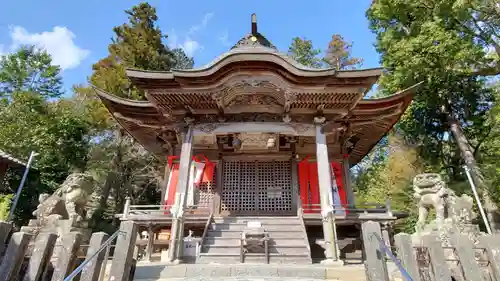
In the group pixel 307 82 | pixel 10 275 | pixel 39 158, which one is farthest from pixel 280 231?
pixel 39 158

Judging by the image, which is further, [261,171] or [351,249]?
[261,171]

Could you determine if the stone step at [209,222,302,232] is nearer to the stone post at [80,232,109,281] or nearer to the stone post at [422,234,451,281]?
the stone post at [80,232,109,281]

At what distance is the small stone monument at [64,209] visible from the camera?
22.1ft

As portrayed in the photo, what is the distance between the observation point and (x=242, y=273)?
591cm

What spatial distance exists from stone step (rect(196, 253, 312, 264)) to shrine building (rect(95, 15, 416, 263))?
0.08ft

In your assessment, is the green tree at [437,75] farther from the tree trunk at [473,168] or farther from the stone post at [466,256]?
the stone post at [466,256]

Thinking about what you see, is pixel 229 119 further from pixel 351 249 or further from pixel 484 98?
pixel 484 98

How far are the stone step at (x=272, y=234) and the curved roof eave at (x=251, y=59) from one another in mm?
4540

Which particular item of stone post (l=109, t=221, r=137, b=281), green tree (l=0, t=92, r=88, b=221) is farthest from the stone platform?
green tree (l=0, t=92, r=88, b=221)

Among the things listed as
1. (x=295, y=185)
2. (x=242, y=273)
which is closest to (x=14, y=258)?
(x=242, y=273)

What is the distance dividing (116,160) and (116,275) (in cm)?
1644

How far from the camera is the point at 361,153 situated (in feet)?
47.0

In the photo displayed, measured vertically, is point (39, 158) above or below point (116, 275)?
above

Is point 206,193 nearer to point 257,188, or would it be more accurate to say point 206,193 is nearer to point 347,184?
point 257,188
